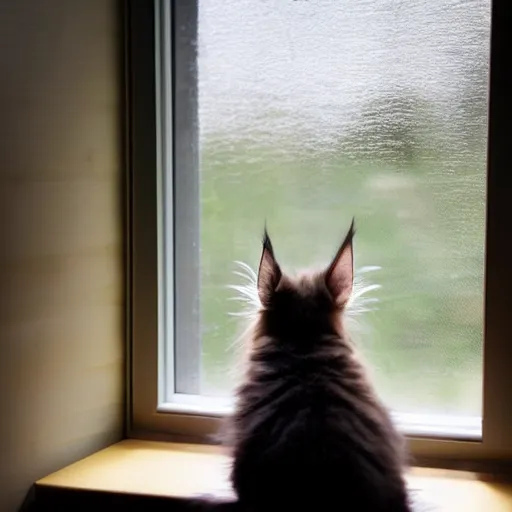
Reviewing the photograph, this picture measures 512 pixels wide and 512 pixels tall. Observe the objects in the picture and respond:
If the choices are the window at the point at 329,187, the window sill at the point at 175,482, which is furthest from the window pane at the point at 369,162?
the window sill at the point at 175,482

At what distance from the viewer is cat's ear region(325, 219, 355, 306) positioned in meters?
1.23

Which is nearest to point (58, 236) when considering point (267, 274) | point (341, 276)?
point (267, 274)

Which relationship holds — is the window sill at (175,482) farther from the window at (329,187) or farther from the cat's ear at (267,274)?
the cat's ear at (267,274)

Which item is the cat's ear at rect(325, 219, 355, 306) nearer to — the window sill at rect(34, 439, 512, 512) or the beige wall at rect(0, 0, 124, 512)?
the window sill at rect(34, 439, 512, 512)

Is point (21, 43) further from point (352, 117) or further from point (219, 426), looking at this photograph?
point (219, 426)

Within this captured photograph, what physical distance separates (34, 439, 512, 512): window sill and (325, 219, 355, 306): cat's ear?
0.31 m

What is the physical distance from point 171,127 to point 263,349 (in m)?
0.49

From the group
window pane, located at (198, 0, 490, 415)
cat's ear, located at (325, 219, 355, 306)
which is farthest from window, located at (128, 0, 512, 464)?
cat's ear, located at (325, 219, 355, 306)

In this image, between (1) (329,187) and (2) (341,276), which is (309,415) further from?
(1) (329,187)

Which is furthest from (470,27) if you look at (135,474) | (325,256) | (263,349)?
(135,474)

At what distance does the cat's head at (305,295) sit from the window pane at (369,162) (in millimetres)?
165

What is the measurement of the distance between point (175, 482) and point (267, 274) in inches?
14.2

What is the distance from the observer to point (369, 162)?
1404 millimetres

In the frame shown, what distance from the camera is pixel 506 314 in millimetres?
1284
